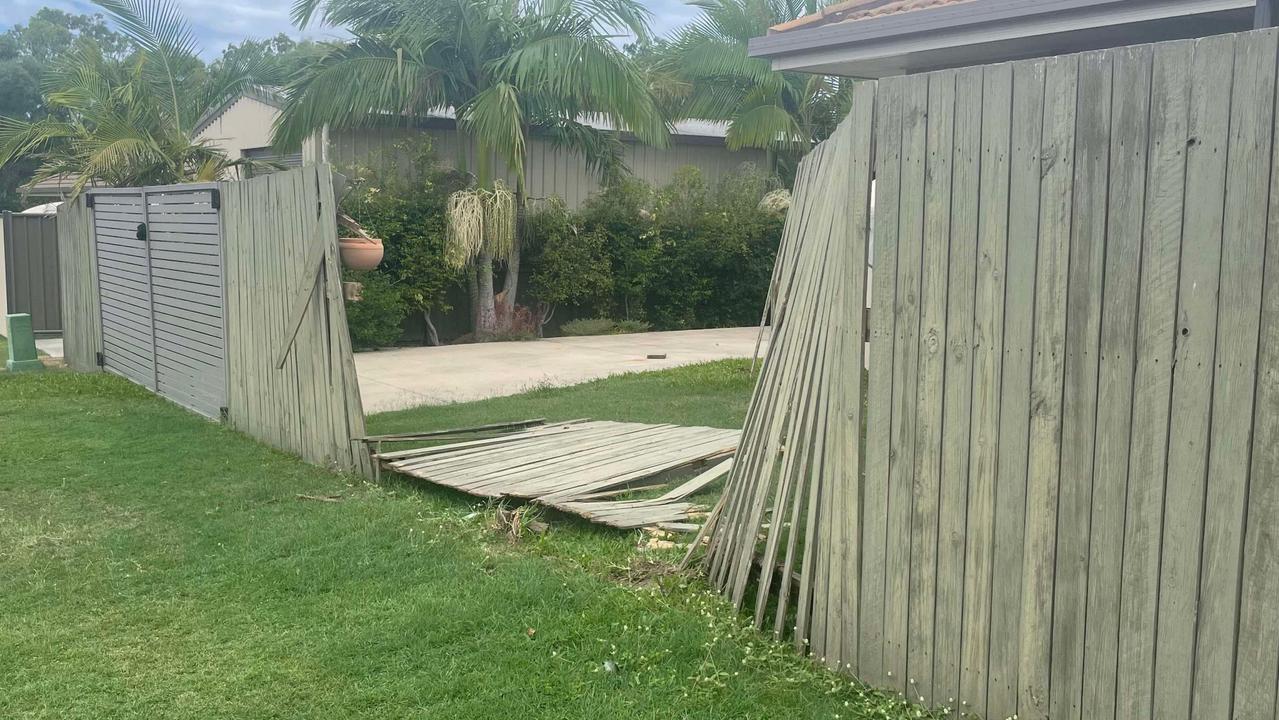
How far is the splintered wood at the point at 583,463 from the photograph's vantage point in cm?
551

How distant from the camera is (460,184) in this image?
50.3 feet

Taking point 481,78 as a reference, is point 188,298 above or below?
below

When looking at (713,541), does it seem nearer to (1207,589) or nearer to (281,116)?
(1207,589)

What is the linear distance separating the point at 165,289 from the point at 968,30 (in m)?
6.24

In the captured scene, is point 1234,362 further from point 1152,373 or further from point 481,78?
point 481,78

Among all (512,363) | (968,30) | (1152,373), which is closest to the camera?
(1152,373)

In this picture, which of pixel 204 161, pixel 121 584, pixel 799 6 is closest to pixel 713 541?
pixel 121 584

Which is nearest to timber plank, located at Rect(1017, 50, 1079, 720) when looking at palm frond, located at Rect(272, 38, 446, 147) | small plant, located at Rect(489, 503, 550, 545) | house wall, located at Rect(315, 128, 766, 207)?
small plant, located at Rect(489, 503, 550, 545)

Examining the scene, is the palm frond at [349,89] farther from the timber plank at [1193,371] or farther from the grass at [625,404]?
the timber plank at [1193,371]

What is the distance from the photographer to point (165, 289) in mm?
9086

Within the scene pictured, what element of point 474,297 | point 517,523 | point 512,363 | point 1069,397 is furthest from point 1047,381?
point 474,297

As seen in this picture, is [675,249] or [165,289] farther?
[675,249]

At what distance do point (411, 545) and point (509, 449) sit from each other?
6.35ft

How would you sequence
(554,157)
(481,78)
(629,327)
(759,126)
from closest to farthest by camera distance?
(481,78) → (629,327) → (554,157) → (759,126)
